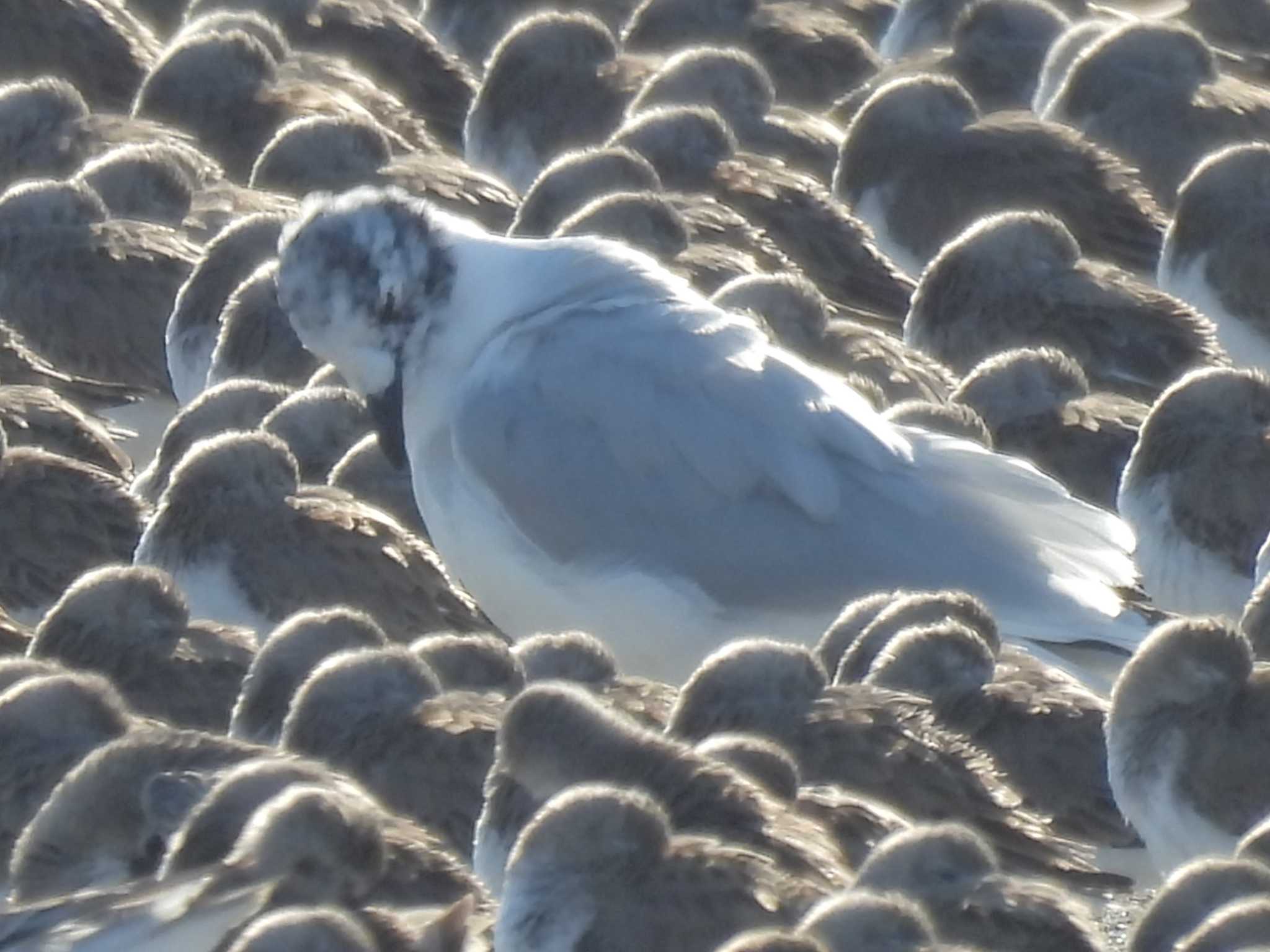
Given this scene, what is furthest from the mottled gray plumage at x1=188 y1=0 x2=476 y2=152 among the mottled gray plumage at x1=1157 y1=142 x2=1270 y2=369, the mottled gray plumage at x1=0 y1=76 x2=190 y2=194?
the mottled gray plumage at x1=1157 y1=142 x2=1270 y2=369

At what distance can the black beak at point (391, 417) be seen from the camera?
7.67 metres

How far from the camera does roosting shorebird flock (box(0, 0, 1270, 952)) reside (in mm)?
5680

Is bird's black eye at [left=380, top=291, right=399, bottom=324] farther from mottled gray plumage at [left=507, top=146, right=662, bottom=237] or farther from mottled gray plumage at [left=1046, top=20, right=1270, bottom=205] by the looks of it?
mottled gray plumage at [left=1046, top=20, right=1270, bottom=205]

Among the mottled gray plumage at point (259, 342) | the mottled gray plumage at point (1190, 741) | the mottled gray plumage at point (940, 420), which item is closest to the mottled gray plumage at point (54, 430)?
the mottled gray plumage at point (259, 342)

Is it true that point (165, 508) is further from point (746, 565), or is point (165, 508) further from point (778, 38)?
point (778, 38)

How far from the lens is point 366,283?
300 inches

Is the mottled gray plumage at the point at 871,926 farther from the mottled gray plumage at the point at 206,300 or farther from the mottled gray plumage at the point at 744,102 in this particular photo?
the mottled gray plumage at the point at 744,102

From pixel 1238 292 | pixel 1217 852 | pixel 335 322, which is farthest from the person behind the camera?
pixel 1238 292

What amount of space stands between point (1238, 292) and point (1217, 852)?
342 centimetres

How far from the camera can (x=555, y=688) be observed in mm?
6105

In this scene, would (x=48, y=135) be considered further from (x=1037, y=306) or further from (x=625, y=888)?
(x=625, y=888)

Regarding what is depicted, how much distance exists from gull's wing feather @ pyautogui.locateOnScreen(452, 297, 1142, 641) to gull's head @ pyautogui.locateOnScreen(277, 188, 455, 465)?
0.33 meters

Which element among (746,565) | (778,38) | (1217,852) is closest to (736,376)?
(746,565)

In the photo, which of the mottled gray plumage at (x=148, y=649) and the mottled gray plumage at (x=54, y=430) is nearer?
the mottled gray plumage at (x=148, y=649)
